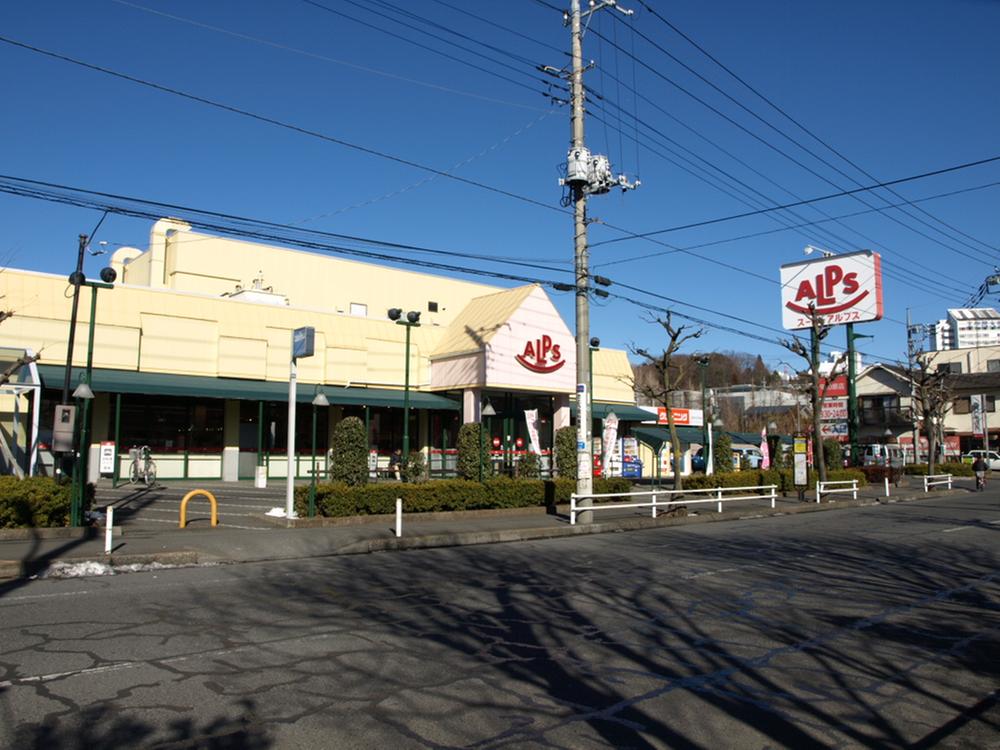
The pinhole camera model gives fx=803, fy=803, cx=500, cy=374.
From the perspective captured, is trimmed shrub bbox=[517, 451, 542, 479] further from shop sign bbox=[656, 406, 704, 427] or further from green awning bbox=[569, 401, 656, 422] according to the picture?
shop sign bbox=[656, 406, 704, 427]

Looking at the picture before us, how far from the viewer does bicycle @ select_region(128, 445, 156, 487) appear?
26656 millimetres

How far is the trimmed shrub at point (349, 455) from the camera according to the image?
20.2 m

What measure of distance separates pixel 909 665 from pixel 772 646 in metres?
1.15

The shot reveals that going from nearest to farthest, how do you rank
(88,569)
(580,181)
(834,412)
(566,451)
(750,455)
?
1. (88,569)
2. (580,181)
3. (566,451)
4. (834,412)
5. (750,455)

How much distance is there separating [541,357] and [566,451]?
22.9ft

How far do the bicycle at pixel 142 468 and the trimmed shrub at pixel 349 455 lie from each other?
9.51 m

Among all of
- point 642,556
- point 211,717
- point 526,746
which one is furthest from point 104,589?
point 642,556

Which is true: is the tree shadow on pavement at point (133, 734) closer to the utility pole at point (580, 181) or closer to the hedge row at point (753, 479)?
the utility pole at point (580, 181)

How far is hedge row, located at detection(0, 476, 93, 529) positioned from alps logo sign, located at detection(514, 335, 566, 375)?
1886cm

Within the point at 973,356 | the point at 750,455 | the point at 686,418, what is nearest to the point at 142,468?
the point at 686,418

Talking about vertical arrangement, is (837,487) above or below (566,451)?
below

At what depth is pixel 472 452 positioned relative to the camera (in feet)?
77.9

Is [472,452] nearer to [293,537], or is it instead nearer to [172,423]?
[293,537]

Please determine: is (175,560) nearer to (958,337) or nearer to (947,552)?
(947,552)
